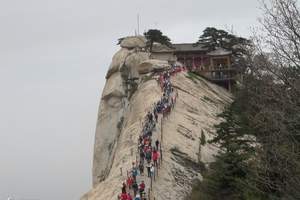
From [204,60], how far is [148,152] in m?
37.4

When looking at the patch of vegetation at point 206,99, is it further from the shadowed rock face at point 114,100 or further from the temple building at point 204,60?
the shadowed rock face at point 114,100

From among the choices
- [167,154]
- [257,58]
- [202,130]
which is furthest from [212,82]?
[257,58]

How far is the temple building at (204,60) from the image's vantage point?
185 feet

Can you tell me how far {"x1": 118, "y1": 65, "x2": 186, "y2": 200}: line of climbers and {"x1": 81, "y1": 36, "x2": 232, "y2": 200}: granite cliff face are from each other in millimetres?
559

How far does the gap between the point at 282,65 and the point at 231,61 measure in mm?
45339

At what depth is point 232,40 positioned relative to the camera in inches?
2317

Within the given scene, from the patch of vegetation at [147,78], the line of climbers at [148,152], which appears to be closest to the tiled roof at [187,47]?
the patch of vegetation at [147,78]

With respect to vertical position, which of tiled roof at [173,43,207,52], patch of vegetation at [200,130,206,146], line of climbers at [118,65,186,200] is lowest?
patch of vegetation at [200,130,206,146]

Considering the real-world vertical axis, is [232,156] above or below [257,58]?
below

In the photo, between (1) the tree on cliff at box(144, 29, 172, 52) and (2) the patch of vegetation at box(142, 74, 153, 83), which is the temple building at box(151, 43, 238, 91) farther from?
(2) the patch of vegetation at box(142, 74, 153, 83)

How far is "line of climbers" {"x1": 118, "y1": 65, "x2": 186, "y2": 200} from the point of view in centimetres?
2333

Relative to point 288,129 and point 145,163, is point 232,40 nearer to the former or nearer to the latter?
point 145,163

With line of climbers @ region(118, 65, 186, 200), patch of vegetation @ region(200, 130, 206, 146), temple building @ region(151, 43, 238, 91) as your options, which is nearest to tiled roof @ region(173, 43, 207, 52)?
temple building @ region(151, 43, 238, 91)

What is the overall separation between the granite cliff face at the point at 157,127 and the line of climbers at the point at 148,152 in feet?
1.83
